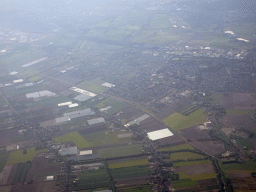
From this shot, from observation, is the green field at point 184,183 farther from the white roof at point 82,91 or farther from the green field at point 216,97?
the white roof at point 82,91

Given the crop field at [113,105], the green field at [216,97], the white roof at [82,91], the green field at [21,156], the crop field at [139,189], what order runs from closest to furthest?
the crop field at [139,189], the green field at [21,156], the crop field at [113,105], the green field at [216,97], the white roof at [82,91]

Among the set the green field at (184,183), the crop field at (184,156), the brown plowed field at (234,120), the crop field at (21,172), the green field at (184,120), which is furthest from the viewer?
the green field at (184,120)

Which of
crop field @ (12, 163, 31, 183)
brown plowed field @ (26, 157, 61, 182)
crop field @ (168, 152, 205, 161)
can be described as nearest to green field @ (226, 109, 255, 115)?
crop field @ (168, 152, 205, 161)

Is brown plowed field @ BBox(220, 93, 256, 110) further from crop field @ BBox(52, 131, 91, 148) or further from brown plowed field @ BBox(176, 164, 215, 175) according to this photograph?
crop field @ BBox(52, 131, 91, 148)

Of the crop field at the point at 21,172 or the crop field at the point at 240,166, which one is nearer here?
the crop field at the point at 240,166

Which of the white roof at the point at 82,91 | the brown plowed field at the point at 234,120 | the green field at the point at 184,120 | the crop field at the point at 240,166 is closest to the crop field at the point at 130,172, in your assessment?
the crop field at the point at 240,166

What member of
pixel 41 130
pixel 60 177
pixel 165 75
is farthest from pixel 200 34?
pixel 60 177

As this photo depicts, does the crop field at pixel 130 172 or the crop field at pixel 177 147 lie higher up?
the crop field at pixel 130 172
